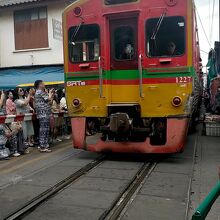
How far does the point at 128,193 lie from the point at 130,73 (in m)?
3.22

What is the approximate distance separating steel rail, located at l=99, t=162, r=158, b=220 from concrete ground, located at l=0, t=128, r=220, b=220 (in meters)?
0.08

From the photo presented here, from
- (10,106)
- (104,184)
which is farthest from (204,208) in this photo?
(10,106)

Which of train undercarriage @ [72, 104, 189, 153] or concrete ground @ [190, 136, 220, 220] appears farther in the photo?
train undercarriage @ [72, 104, 189, 153]

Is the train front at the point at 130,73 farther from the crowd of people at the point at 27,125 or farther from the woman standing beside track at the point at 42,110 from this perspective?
the crowd of people at the point at 27,125

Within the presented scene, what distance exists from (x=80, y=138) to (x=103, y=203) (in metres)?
3.44

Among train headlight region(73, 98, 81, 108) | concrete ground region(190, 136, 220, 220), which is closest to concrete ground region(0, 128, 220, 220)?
concrete ground region(190, 136, 220, 220)

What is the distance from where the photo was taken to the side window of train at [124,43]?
8453 mm

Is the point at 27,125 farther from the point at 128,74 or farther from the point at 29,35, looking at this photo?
the point at 29,35

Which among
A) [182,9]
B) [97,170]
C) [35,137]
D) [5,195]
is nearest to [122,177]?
[97,170]

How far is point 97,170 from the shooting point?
294 inches

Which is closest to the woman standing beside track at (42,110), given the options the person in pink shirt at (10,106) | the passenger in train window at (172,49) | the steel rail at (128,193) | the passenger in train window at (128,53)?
the person in pink shirt at (10,106)

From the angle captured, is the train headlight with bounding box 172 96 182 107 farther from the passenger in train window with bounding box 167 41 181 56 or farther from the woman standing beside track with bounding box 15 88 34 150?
the woman standing beside track with bounding box 15 88 34 150

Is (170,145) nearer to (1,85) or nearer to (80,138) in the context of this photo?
(80,138)

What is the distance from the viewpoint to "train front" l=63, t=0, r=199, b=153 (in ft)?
26.2
